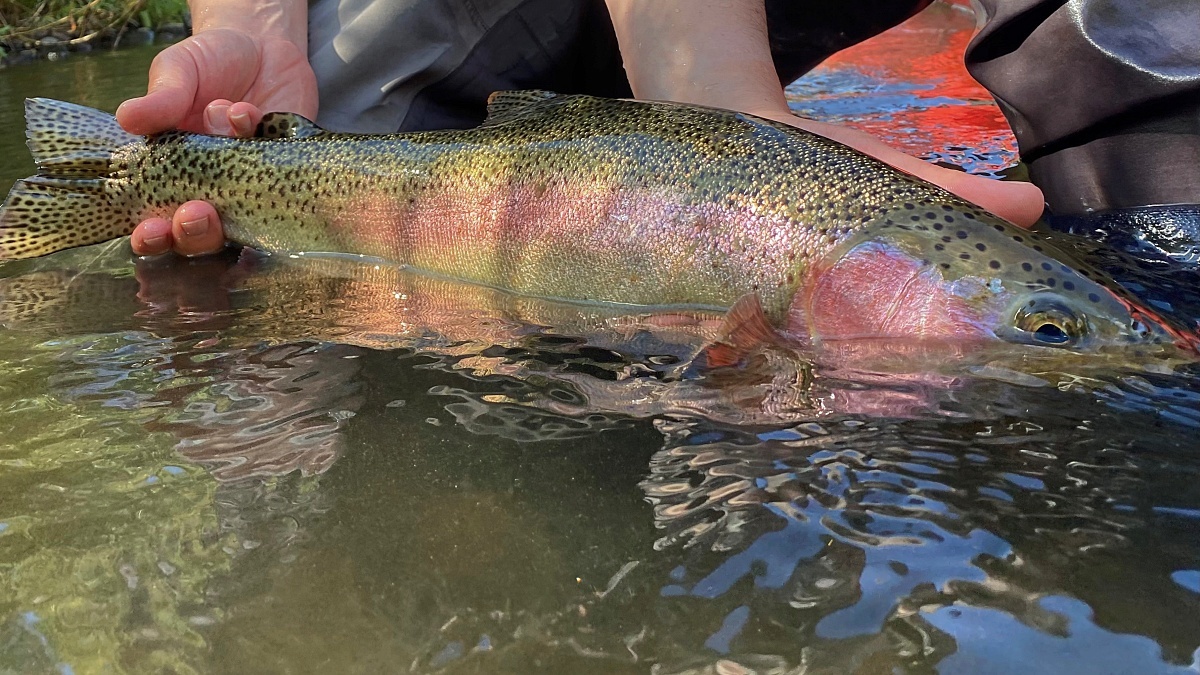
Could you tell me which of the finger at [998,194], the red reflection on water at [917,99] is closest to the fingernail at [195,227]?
the finger at [998,194]

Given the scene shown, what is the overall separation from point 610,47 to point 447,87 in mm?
832

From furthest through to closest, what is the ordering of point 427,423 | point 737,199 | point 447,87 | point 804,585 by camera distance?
point 447,87, point 737,199, point 427,423, point 804,585

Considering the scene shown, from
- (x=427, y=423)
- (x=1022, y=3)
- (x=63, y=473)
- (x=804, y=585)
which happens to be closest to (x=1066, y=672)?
(x=804, y=585)

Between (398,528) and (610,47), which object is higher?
(610,47)

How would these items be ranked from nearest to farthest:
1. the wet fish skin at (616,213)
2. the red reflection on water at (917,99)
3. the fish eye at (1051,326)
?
the fish eye at (1051,326)
the wet fish skin at (616,213)
the red reflection on water at (917,99)

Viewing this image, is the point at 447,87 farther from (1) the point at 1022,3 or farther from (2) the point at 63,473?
(2) the point at 63,473

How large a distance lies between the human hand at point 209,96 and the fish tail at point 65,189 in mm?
146

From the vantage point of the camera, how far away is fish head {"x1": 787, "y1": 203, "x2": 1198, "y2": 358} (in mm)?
1929

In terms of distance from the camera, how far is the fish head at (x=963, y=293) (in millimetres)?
1929

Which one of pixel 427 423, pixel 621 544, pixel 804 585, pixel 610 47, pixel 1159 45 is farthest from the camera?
pixel 610 47

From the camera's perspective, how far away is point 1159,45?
268 centimetres

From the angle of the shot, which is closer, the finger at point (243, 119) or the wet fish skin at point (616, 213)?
the wet fish skin at point (616, 213)

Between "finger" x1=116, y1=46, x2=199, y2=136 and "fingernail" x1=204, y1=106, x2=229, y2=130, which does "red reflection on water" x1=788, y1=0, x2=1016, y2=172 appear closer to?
"fingernail" x1=204, y1=106, x2=229, y2=130

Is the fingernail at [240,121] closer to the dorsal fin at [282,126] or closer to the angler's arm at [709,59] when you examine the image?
the dorsal fin at [282,126]
